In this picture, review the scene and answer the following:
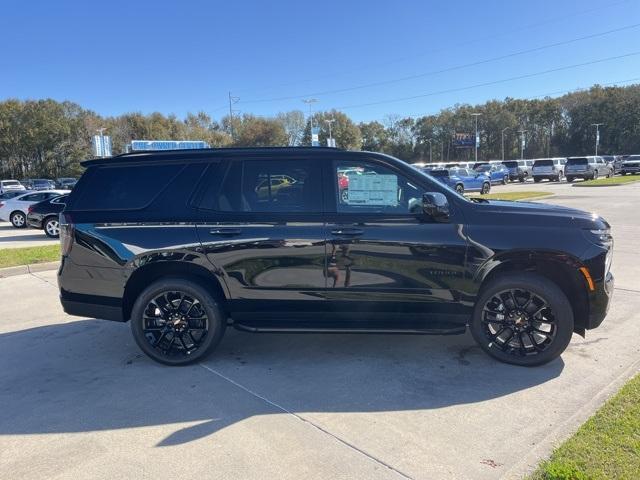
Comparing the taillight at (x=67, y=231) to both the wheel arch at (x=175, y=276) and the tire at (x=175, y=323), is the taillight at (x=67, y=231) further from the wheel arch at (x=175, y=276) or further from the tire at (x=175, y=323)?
the tire at (x=175, y=323)

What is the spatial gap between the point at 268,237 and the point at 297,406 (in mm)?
1447

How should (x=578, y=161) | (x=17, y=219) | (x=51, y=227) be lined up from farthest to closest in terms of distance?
(x=578, y=161)
(x=17, y=219)
(x=51, y=227)

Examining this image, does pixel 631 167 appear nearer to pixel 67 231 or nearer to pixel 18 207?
pixel 18 207

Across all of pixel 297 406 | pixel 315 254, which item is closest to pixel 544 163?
pixel 315 254

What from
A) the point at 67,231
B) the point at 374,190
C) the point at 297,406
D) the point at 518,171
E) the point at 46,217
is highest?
the point at 518,171

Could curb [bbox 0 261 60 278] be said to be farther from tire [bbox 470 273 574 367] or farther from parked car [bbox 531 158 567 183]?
parked car [bbox 531 158 567 183]

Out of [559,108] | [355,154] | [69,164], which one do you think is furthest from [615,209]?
[559,108]

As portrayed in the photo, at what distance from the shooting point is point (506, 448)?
3008 millimetres

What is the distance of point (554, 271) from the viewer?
4.28 meters

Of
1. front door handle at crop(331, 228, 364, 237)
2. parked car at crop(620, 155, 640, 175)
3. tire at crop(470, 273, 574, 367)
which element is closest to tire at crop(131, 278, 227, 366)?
front door handle at crop(331, 228, 364, 237)

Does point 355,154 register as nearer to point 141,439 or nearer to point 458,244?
point 458,244

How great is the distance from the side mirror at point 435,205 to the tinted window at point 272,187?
3.01 ft

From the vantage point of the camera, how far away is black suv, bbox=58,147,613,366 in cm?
414

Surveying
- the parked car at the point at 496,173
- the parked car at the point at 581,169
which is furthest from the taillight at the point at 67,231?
the parked car at the point at 581,169
